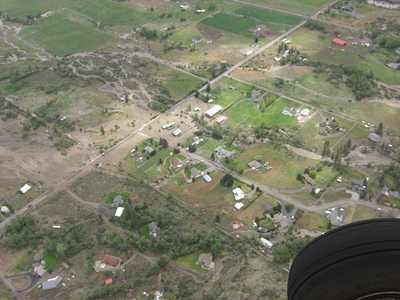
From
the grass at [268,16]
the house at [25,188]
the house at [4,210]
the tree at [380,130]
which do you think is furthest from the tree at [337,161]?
the grass at [268,16]

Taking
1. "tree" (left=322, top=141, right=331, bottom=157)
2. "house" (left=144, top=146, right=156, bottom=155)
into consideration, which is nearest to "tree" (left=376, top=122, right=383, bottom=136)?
"tree" (left=322, top=141, right=331, bottom=157)

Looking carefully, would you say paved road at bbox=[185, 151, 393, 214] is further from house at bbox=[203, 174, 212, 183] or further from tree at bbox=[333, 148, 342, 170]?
tree at bbox=[333, 148, 342, 170]

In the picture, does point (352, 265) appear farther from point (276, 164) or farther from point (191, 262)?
point (276, 164)

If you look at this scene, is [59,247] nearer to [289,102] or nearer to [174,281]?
[174,281]

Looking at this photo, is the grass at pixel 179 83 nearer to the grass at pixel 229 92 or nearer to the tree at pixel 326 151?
the grass at pixel 229 92

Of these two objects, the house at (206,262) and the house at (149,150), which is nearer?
the house at (206,262)
